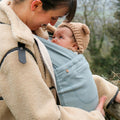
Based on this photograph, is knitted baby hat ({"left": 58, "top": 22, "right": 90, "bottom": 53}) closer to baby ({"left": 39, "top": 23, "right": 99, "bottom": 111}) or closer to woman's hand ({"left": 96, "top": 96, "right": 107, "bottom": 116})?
baby ({"left": 39, "top": 23, "right": 99, "bottom": 111})

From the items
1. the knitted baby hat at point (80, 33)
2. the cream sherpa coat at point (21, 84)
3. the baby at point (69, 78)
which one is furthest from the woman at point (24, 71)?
the knitted baby hat at point (80, 33)

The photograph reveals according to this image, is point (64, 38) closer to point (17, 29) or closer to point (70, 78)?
point (70, 78)

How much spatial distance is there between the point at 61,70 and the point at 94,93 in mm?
450

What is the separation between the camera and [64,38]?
208 centimetres

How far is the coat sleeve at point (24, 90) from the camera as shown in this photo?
121 cm

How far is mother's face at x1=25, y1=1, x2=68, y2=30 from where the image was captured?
1.43 m

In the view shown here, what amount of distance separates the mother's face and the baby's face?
1.77 ft

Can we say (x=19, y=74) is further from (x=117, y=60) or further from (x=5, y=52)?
(x=117, y=60)

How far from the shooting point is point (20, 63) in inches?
47.9

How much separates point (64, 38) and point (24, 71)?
0.95 meters

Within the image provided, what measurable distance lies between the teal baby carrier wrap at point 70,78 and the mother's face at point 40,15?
16 cm

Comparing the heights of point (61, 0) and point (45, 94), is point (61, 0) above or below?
above

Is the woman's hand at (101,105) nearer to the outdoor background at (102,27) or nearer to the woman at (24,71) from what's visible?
the woman at (24,71)

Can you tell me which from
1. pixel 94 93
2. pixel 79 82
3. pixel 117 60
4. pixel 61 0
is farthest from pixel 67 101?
pixel 117 60
